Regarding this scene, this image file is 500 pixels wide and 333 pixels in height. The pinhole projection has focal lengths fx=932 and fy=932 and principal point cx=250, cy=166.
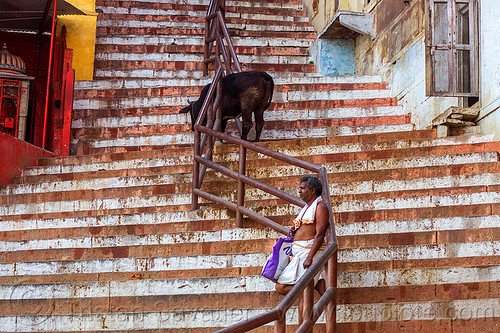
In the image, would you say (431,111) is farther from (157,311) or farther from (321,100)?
(157,311)

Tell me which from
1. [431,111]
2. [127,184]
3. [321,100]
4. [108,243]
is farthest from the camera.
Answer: [321,100]

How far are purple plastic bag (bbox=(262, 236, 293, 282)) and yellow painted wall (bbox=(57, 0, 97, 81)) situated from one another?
844cm

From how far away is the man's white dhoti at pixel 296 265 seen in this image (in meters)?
7.05

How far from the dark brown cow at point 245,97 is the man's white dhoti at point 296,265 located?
4768mm

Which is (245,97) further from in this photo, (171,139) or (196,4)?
(196,4)

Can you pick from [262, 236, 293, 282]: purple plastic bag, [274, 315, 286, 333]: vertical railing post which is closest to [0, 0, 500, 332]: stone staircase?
[262, 236, 293, 282]: purple plastic bag

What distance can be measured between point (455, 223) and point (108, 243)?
3300 millimetres

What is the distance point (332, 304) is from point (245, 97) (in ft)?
17.0

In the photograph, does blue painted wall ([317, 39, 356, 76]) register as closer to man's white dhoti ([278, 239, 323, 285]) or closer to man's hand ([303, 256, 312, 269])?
man's white dhoti ([278, 239, 323, 285])

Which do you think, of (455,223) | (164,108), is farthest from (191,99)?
(455,223)

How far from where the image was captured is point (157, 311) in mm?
7652

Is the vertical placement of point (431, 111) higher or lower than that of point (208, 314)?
higher

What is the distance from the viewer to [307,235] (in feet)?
23.7

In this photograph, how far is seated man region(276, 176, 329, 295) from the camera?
7.06 meters
